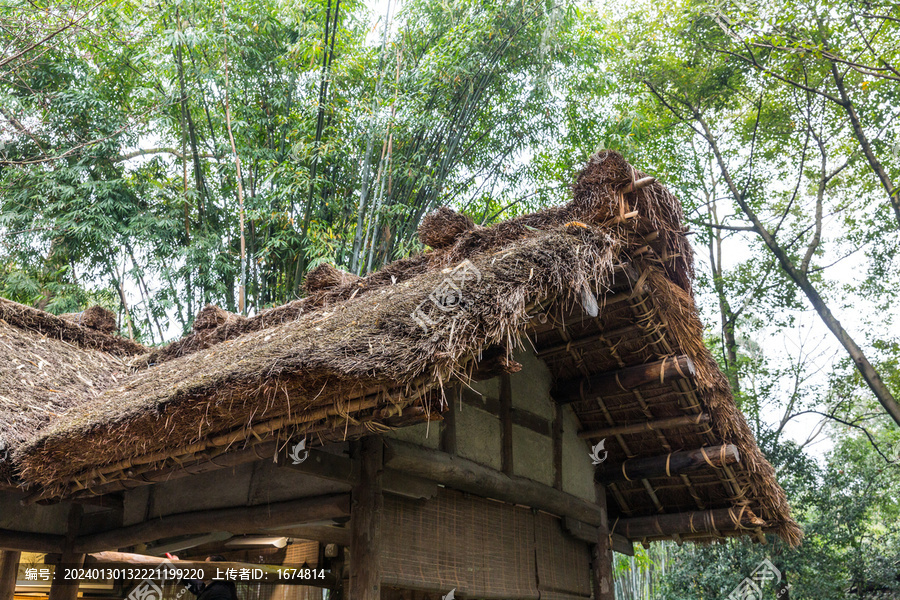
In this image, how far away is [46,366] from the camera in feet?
14.5

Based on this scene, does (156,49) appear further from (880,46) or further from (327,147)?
(880,46)

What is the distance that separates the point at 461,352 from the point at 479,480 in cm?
131

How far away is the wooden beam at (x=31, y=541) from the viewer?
12.2 feet

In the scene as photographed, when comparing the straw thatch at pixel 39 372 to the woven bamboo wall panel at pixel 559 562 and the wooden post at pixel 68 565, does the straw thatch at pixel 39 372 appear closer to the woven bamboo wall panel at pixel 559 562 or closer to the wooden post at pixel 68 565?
the wooden post at pixel 68 565

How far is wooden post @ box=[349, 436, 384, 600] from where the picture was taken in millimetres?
2627

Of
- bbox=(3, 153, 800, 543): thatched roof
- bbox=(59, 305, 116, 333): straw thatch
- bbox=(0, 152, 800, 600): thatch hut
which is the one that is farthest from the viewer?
bbox=(59, 305, 116, 333): straw thatch

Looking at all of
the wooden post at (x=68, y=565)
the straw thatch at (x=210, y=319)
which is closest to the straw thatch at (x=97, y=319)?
the straw thatch at (x=210, y=319)

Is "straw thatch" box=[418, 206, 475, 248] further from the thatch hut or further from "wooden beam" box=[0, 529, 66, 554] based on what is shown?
"wooden beam" box=[0, 529, 66, 554]

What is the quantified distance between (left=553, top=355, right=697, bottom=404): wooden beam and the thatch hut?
13mm

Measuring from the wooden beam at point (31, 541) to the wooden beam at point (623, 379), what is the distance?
3.22 metres

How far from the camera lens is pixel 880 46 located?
8.18m

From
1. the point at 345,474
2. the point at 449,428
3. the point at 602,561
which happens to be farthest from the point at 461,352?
the point at 602,561

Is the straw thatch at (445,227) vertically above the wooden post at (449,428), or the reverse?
the straw thatch at (445,227)

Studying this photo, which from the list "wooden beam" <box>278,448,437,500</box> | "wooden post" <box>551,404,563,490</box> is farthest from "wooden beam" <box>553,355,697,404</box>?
"wooden beam" <box>278,448,437,500</box>
